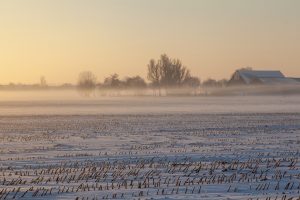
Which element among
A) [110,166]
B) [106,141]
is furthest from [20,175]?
[106,141]

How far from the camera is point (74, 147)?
77.0 feet

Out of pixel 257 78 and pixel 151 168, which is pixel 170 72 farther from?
pixel 151 168

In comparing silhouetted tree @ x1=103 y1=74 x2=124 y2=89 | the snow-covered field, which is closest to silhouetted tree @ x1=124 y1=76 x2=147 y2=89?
silhouetted tree @ x1=103 y1=74 x2=124 y2=89

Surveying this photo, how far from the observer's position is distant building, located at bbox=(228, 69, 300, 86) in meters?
139

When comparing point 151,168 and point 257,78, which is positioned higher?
point 257,78

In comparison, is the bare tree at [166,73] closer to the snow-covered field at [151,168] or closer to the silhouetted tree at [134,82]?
the silhouetted tree at [134,82]

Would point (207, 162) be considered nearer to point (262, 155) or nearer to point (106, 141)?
point (262, 155)

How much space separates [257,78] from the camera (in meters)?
138

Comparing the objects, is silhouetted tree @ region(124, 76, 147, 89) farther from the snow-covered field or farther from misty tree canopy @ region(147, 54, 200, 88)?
the snow-covered field

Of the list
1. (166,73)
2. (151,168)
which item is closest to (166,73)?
(166,73)

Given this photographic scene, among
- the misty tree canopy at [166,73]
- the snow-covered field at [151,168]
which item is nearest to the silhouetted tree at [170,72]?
the misty tree canopy at [166,73]

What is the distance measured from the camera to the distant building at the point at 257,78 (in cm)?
13875

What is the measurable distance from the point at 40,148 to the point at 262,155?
344 inches

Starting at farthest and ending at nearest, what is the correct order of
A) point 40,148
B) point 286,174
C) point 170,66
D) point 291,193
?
point 170,66, point 40,148, point 286,174, point 291,193
